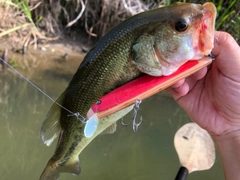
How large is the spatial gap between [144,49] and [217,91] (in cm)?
51

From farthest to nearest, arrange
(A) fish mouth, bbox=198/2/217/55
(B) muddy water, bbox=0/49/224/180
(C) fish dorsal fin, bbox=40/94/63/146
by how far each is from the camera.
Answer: (B) muddy water, bbox=0/49/224/180 < (C) fish dorsal fin, bbox=40/94/63/146 < (A) fish mouth, bbox=198/2/217/55

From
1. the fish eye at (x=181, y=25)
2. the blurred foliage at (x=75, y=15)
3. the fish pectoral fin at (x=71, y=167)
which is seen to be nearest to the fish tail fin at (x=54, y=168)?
the fish pectoral fin at (x=71, y=167)


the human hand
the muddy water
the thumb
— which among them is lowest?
the muddy water

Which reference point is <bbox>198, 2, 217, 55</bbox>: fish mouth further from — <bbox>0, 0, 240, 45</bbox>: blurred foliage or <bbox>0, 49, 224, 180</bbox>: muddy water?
<bbox>0, 0, 240, 45</bbox>: blurred foliage

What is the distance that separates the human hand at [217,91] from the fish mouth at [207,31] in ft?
0.78

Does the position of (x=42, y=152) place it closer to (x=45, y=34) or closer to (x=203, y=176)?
(x=203, y=176)

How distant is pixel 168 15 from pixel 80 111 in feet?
1.45

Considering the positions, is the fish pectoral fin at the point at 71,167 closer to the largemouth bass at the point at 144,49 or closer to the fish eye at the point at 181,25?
the largemouth bass at the point at 144,49

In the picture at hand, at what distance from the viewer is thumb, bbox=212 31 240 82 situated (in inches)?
48.2

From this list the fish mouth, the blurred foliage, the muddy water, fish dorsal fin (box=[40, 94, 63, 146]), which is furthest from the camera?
the blurred foliage

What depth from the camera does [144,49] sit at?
1.02m

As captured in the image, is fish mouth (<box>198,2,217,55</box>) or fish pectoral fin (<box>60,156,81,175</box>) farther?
fish pectoral fin (<box>60,156,81,175</box>)

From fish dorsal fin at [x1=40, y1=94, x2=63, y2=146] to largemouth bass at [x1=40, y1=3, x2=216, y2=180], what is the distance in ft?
0.26

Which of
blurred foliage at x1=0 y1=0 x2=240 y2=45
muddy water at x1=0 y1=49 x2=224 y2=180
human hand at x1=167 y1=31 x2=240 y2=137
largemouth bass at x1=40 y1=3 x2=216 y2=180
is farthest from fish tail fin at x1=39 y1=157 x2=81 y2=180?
blurred foliage at x1=0 y1=0 x2=240 y2=45
